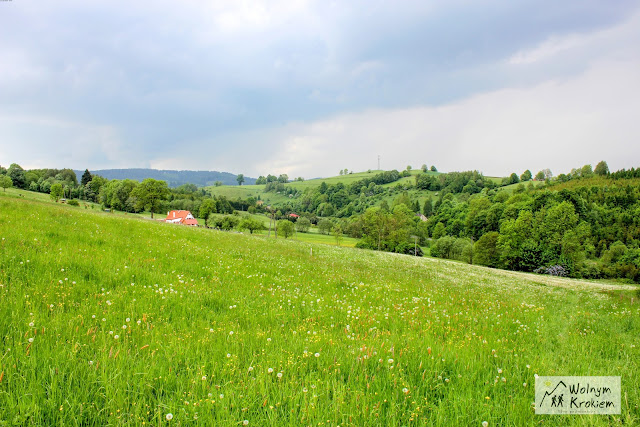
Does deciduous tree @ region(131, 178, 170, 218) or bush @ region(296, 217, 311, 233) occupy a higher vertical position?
deciduous tree @ region(131, 178, 170, 218)

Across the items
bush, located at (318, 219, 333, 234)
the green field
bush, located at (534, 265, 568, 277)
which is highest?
the green field

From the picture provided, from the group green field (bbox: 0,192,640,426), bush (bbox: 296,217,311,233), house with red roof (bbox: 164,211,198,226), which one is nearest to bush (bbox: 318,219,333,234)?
bush (bbox: 296,217,311,233)

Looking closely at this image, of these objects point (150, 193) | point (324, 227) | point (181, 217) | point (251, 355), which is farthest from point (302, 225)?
point (251, 355)

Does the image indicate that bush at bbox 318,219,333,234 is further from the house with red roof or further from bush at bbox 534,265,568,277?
bush at bbox 534,265,568,277

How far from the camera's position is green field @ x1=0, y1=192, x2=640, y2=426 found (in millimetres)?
2926

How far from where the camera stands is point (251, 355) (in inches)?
162

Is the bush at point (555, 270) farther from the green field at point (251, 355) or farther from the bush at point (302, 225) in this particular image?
the bush at point (302, 225)

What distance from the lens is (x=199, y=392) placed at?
10.5ft

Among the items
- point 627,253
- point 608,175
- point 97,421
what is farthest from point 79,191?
point 608,175

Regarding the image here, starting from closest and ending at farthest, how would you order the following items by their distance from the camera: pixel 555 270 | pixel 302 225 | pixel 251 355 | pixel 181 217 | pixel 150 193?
pixel 251 355, pixel 555 270, pixel 150 193, pixel 181 217, pixel 302 225

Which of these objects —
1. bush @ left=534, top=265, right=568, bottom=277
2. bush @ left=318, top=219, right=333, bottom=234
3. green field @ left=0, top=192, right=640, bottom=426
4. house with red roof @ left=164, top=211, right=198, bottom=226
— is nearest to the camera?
green field @ left=0, top=192, right=640, bottom=426

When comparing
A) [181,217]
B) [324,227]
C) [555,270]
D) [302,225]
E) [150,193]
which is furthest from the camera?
[324,227]

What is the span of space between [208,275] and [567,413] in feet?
29.0

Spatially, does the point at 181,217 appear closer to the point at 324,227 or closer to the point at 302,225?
the point at 302,225
